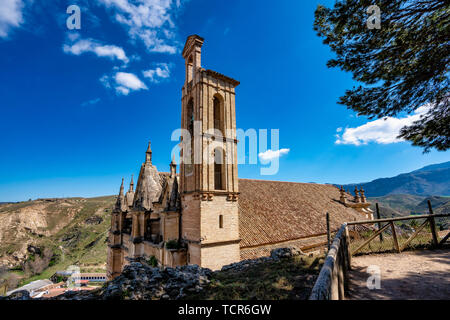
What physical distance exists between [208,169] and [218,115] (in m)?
4.80

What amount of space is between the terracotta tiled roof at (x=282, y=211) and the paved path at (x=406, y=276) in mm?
8379

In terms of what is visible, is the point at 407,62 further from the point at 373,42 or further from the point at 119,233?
the point at 119,233

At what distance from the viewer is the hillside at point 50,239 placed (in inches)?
1916

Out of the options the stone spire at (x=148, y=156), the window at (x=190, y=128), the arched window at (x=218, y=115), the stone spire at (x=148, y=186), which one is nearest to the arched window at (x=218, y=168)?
the arched window at (x=218, y=115)

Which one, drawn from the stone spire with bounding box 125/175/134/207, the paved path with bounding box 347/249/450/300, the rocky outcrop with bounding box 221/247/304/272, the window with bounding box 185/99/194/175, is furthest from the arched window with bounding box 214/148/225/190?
the stone spire with bounding box 125/175/134/207

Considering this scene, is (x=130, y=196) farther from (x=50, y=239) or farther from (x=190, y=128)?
(x=50, y=239)

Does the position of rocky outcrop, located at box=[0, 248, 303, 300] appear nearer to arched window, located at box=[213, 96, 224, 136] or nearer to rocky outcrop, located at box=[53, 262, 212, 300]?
rocky outcrop, located at box=[53, 262, 212, 300]

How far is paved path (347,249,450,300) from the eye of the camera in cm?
450

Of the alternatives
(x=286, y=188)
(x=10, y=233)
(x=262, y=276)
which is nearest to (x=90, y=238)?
(x=10, y=233)

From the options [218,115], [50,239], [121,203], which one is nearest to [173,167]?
[218,115]

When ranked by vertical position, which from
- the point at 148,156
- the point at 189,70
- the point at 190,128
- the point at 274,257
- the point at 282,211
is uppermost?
the point at 189,70

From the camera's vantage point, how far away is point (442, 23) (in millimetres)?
6211

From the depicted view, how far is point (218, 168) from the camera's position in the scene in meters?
15.2

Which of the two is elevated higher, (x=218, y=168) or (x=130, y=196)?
(x=218, y=168)
